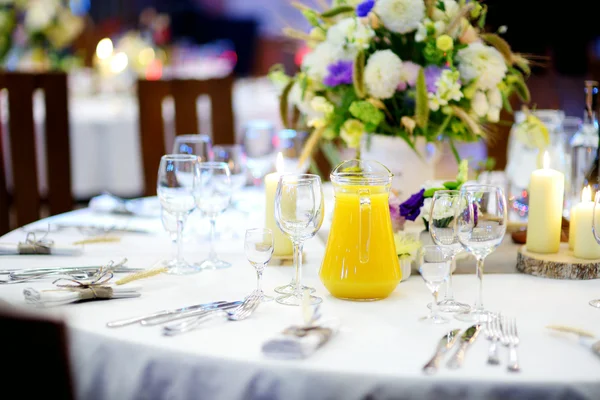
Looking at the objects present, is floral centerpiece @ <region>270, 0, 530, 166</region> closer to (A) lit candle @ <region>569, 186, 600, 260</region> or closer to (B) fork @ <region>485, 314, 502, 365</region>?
(A) lit candle @ <region>569, 186, 600, 260</region>

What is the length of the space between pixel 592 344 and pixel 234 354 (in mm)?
490

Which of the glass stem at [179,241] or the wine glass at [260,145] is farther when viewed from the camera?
the wine glass at [260,145]

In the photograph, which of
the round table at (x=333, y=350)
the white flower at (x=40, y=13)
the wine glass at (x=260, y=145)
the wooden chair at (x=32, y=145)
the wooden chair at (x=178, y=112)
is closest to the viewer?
the round table at (x=333, y=350)

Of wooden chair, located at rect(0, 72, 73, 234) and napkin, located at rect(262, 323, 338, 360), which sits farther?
wooden chair, located at rect(0, 72, 73, 234)

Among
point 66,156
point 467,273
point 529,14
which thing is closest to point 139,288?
point 467,273

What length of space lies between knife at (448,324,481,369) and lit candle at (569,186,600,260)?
42 cm

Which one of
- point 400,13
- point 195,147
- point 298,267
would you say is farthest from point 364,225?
point 195,147

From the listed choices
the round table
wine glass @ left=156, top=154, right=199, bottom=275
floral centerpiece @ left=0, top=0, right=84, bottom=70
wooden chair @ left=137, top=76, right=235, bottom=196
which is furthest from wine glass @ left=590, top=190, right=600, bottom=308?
floral centerpiece @ left=0, top=0, right=84, bottom=70

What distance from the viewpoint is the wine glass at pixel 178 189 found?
1531 mm

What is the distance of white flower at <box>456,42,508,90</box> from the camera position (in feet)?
5.82

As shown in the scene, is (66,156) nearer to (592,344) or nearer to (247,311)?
(247,311)

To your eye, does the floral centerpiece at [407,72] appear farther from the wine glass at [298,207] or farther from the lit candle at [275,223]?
the wine glass at [298,207]

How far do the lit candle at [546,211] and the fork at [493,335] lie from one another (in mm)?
350

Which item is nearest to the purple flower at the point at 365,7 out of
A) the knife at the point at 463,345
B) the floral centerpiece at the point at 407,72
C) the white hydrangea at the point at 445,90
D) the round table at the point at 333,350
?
the floral centerpiece at the point at 407,72
